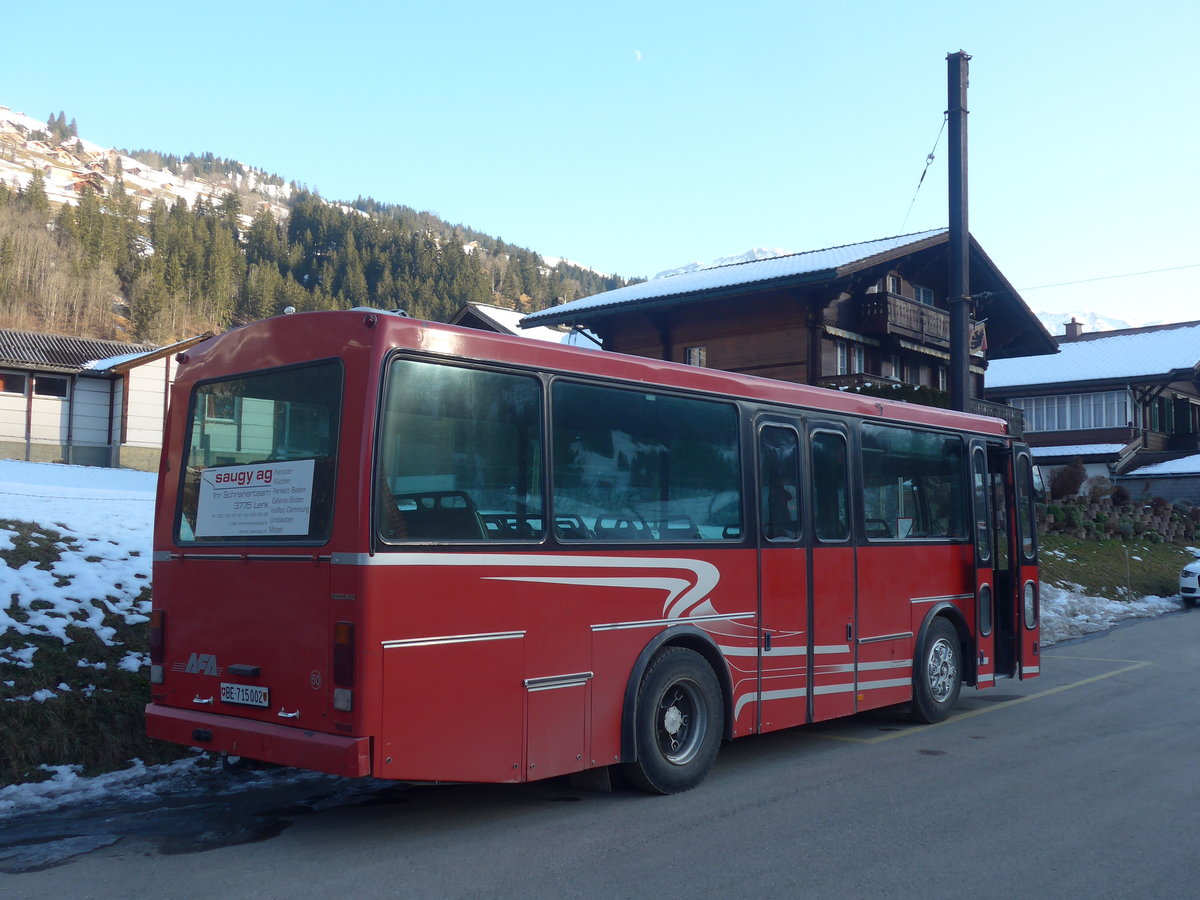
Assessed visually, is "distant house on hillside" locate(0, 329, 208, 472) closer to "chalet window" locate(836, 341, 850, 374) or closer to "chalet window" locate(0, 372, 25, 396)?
"chalet window" locate(0, 372, 25, 396)

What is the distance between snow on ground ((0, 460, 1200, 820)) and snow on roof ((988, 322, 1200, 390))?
33.7 m

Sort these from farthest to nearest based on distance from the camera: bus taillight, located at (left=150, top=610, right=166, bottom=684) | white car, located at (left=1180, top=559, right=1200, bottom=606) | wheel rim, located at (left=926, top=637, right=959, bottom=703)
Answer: white car, located at (left=1180, top=559, right=1200, bottom=606), wheel rim, located at (left=926, top=637, right=959, bottom=703), bus taillight, located at (left=150, top=610, right=166, bottom=684)

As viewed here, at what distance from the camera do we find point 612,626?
698cm

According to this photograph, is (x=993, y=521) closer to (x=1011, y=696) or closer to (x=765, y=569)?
(x=1011, y=696)

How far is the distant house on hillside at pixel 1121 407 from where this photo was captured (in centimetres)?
4938

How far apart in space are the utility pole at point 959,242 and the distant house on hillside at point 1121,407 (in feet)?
117

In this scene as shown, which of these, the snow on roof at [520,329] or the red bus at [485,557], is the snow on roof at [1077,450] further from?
the red bus at [485,557]

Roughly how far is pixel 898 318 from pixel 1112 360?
28.8 meters

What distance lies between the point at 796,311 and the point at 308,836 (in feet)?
83.0

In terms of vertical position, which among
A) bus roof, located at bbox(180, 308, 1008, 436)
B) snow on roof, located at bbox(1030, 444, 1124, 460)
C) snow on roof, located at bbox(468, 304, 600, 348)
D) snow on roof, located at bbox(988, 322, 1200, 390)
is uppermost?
snow on roof, located at bbox(988, 322, 1200, 390)

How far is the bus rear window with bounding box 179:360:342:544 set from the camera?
19.9 ft

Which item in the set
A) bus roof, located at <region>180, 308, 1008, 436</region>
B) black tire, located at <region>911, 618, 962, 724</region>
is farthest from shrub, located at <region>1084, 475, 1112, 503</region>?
bus roof, located at <region>180, 308, 1008, 436</region>

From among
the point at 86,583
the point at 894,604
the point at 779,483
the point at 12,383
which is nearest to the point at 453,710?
the point at 779,483

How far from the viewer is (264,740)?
600 cm
